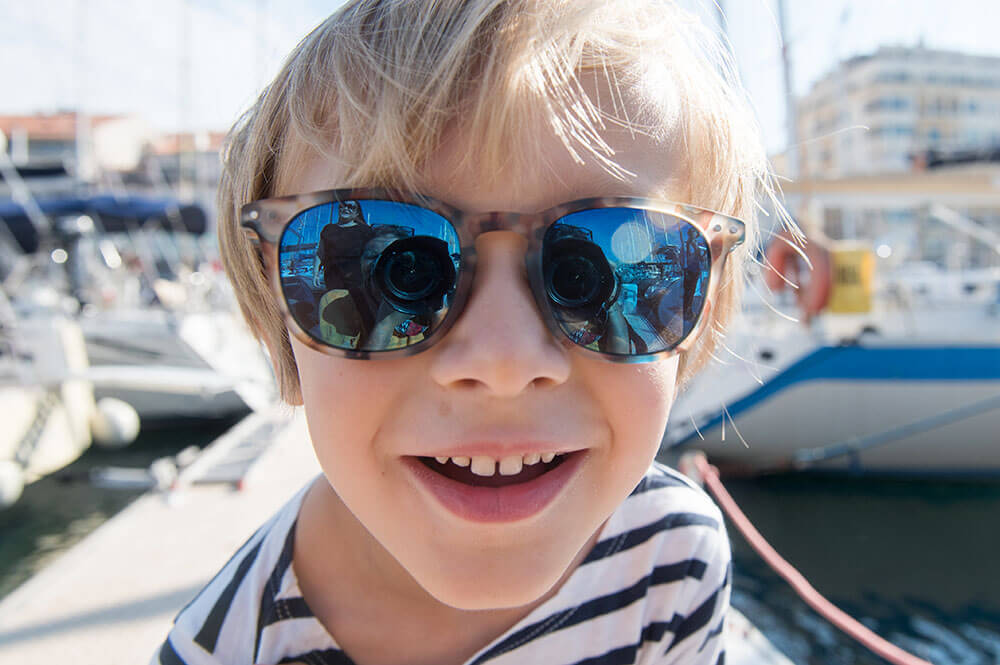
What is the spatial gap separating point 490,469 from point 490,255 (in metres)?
0.24

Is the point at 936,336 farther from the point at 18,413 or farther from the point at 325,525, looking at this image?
the point at 18,413

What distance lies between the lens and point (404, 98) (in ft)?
2.47

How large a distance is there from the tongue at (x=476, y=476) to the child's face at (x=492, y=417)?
0.03 feet

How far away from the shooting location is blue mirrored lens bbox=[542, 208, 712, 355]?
2.40ft

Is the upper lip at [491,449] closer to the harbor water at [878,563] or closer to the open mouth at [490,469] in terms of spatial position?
the open mouth at [490,469]

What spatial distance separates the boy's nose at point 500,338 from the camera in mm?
685

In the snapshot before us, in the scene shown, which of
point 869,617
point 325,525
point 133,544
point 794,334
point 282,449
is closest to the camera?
point 325,525

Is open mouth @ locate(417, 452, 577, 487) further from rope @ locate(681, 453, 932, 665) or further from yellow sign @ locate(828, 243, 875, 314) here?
yellow sign @ locate(828, 243, 875, 314)

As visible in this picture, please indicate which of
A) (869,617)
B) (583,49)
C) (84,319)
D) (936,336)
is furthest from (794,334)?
(84,319)

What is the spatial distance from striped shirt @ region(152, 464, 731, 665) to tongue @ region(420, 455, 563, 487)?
1.27 feet

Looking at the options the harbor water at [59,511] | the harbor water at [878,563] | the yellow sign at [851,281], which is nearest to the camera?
the harbor water at [878,563]

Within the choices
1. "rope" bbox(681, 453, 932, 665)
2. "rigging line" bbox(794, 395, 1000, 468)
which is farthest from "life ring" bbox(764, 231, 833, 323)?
"rope" bbox(681, 453, 932, 665)

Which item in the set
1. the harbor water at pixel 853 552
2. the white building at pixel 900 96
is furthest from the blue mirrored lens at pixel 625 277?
the harbor water at pixel 853 552

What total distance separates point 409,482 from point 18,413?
291 inches
